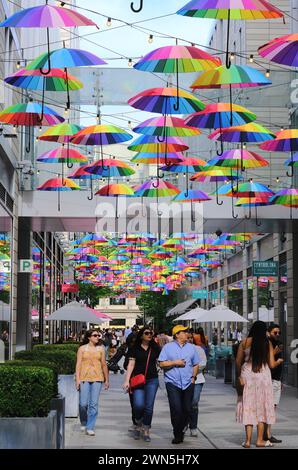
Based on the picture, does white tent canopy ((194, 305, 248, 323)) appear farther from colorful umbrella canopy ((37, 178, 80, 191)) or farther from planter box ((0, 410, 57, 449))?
planter box ((0, 410, 57, 449))

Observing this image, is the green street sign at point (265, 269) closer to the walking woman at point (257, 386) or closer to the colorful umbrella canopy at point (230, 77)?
the colorful umbrella canopy at point (230, 77)

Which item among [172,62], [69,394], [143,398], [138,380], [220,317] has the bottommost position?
[69,394]

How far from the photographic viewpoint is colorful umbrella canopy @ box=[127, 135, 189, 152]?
64.0 feet

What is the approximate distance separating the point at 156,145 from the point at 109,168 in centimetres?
195

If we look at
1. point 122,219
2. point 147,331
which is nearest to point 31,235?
Answer: point 122,219

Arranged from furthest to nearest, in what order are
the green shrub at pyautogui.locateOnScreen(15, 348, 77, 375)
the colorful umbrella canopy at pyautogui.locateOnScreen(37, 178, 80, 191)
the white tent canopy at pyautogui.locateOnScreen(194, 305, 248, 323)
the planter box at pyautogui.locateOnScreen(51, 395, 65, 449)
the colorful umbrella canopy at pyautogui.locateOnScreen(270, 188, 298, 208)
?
1. the white tent canopy at pyautogui.locateOnScreen(194, 305, 248, 323)
2. the colorful umbrella canopy at pyautogui.locateOnScreen(37, 178, 80, 191)
3. the colorful umbrella canopy at pyautogui.locateOnScreen(270, 188, 298, 208)
4. the green shrub at pyautogui.locateOnScreen(15, 348, 77, 375)
5. the planter box at pyautogui.locateOnScreen(51, 395, 65, 449)

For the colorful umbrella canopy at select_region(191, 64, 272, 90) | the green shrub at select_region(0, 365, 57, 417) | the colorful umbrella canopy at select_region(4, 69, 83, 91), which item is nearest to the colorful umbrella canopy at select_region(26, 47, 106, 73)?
the colorful umbrella canopy at select_region(4, 69, 83, 91)

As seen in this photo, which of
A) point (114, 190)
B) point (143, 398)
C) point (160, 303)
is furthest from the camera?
point (160, 303)

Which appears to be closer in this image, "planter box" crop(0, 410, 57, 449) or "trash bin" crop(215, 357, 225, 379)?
"planter box" crop(0, 410, 57, 449)

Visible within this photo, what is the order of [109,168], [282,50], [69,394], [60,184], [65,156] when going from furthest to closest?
1. [60,184]
2. [109,168]
3. [65,156]
4. [69,394]
5. [282,50]

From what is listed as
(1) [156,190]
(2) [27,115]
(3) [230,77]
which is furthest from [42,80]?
(1) [156,190]

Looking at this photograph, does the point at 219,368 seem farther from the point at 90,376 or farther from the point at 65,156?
the point at 90,376

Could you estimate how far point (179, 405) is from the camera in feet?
43.7

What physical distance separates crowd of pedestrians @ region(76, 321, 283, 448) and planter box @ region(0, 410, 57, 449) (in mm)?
4160
